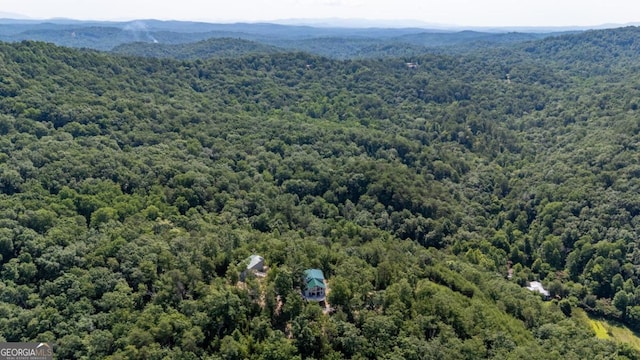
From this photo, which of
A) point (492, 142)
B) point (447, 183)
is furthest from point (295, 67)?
point (447, 183)

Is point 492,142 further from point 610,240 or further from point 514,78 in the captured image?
point 514,78

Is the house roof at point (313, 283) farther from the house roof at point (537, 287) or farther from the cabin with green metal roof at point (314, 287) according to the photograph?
the house roof at point (537, 287)

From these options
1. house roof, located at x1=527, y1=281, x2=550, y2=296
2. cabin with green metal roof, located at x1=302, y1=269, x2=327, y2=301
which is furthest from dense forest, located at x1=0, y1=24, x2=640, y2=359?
house roof, located at x1=527, y1=281, x2=550, y2=296

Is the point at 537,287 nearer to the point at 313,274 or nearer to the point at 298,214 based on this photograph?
the point at 298,214

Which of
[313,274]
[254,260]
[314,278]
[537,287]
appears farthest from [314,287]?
[537,287]

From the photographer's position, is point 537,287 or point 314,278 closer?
point 314,278

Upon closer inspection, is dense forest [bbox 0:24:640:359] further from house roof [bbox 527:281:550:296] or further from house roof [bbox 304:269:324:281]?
house roof [bbox 527:281:550:296]

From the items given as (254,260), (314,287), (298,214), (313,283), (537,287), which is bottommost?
(537,287)
